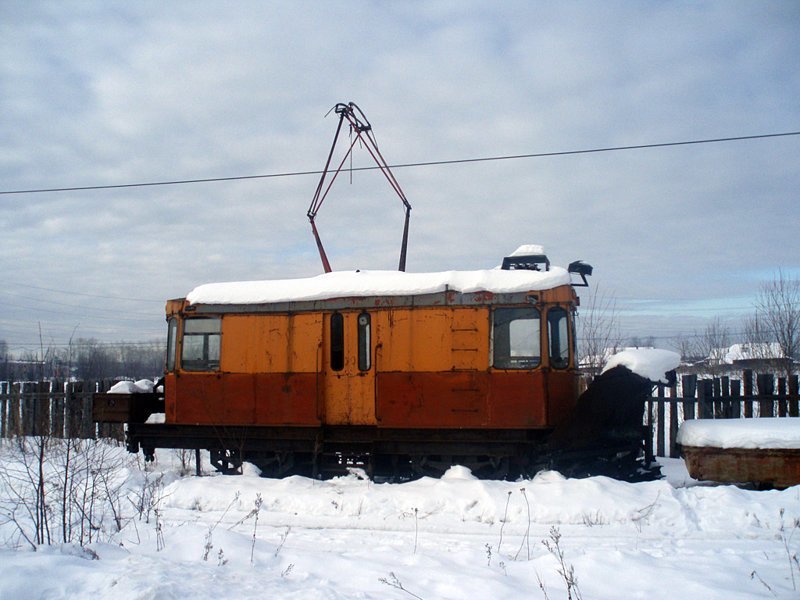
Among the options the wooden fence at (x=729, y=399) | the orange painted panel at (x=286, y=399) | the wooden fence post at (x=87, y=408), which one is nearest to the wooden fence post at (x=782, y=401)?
the wooden fence at (x=729, y=399)

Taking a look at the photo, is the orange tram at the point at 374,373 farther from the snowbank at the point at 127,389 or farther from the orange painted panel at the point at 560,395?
the snowbank at the point at 127,389

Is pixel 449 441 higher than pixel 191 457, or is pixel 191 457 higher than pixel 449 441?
pixel 449 441

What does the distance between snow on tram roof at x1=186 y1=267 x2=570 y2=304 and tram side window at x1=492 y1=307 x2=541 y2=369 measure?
37 cm

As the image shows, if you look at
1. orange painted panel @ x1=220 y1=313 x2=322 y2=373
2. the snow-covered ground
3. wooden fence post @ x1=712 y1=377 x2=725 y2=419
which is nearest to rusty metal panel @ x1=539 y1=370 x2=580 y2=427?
the snow-covered ground

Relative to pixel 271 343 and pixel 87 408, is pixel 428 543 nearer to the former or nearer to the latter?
pixel 271 343

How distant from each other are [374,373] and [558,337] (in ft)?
9.79

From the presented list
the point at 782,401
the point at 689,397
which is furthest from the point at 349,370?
the point at 782,401

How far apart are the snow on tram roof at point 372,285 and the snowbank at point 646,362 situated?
149cm

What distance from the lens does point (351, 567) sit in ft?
18.0

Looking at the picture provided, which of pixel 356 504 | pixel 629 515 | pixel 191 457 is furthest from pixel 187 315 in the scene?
pixel 629 515

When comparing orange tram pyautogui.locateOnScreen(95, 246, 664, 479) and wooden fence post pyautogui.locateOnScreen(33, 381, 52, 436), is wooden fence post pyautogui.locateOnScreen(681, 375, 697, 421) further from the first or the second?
wooden fence post pyautogui.locateOnScreen(33, 381, 52, 436)

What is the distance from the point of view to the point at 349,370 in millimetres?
10547

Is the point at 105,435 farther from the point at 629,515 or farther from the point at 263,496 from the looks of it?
the point at 629,515

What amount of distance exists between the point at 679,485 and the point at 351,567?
611cm
